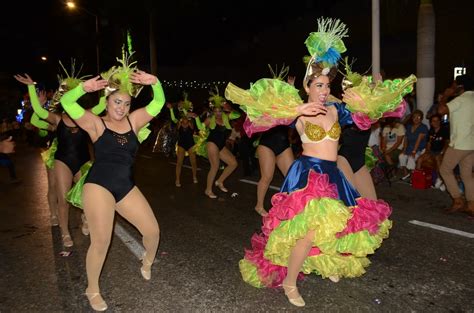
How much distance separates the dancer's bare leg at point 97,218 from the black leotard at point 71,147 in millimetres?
2051

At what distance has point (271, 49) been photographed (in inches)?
1147

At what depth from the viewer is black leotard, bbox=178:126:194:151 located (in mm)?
10273

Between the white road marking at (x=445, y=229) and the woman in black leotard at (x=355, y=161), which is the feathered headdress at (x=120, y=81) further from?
the white road marking at (x=445, y=229)

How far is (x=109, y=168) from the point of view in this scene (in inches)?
157

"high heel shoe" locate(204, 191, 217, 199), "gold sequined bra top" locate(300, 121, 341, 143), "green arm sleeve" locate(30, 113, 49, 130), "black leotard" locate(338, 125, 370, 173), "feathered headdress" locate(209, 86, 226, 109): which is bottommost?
"high heel shoe" locate(204, 191, 217, 199)

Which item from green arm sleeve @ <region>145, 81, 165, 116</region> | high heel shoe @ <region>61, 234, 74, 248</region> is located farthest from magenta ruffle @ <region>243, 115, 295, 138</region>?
high heel shoe @ <region>61, 234, 74, 248</region>

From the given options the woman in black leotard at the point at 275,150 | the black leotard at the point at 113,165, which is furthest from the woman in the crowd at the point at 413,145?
the black leotard at the point at 113,165

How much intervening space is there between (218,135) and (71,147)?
3.56 m

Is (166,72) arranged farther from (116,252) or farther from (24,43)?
(116,252)

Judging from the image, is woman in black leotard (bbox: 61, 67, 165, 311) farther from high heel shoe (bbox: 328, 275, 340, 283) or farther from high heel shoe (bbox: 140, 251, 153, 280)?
high heel shoe (bbox: 328, 275, 340, 283)

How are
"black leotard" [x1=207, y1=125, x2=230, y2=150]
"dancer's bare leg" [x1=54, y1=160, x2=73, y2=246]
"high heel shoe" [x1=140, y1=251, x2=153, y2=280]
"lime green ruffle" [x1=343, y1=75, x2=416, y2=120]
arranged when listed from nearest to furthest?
"lime green ruffle" [x1=343, y1=75, x2=416, y2=120] < "high heel shoe" [x1=140, y1=251, x2=153, y2=280] < "dancer's bare leg" [x1=54, y1=160, x2=73, y2=246] < "black leotard" [x1=207, y1=125, x2=230, y2=150]

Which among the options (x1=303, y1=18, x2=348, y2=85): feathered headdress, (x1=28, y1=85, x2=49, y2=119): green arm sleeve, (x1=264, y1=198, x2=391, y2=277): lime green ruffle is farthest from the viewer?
(x1=28, y1=85, x2=49, y2=119): green arm sleeve

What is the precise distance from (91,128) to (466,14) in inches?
621

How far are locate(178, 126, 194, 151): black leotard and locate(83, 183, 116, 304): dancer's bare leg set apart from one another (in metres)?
6.35
